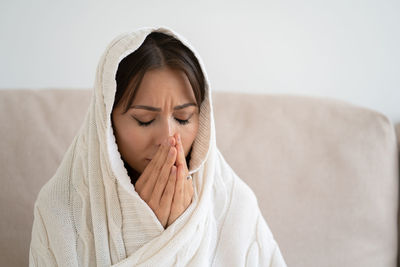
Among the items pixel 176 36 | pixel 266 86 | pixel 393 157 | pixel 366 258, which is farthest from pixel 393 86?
pixel 176 36

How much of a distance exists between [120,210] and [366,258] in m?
0.91

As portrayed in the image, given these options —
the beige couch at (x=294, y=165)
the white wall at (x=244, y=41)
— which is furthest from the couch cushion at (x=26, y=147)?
the white wall at (x=244, y=41)

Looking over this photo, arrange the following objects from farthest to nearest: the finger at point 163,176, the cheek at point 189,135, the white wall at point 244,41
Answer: the white wall at point 244,41 < the cheek at point 189,135 < the finger at point 163,176

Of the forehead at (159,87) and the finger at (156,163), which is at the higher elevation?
the forehead at (159,87)

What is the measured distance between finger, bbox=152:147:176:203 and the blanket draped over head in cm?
4

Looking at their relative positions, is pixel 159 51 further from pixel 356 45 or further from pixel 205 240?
pixel 356 45

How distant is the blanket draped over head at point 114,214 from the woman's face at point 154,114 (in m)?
0.04

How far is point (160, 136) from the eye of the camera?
3.34 ft

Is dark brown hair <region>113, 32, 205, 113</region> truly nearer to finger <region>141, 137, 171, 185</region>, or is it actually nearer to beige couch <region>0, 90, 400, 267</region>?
finger <region>141, 137, 171, 185</region>

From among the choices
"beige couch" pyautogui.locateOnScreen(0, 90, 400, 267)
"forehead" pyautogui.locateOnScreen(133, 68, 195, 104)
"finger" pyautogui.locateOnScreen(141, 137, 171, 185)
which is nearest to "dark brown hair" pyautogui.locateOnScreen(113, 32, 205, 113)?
"forehead" pyautogui.locateOnScreen(133, 68, 195, 104)

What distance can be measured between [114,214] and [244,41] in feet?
3.32

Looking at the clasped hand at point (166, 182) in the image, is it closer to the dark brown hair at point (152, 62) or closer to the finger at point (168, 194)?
the finger at point (168, 194)

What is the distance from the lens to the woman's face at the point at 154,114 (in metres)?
1.00

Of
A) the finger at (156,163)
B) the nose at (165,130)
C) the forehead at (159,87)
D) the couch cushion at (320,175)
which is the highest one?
the forehead at (159,87)
